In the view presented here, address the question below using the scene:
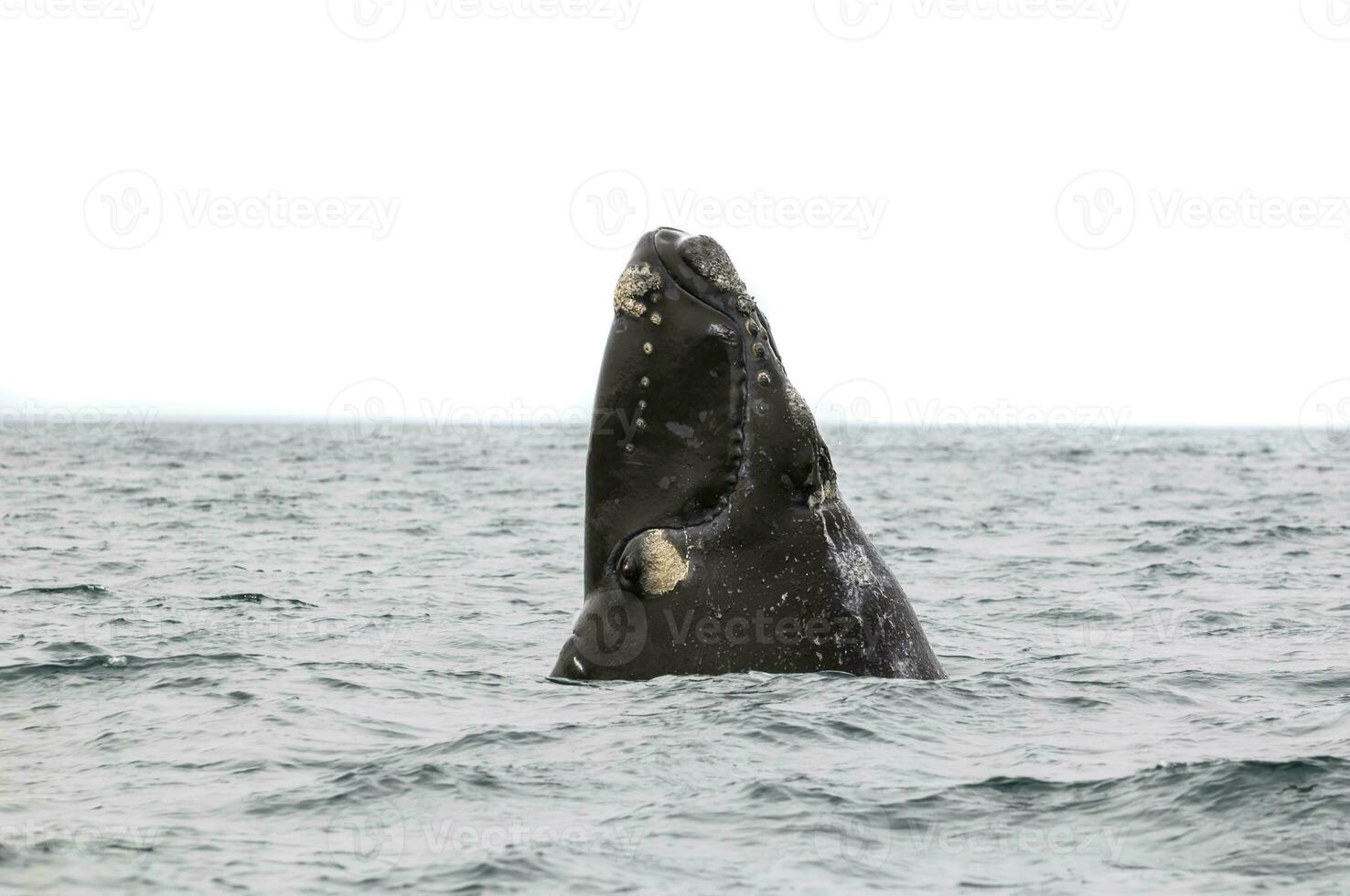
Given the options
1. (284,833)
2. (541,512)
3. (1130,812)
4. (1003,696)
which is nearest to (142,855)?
(284,833)

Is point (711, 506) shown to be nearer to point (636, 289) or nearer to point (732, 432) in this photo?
point (732, 432)

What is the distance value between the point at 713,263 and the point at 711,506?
1124 millimetres

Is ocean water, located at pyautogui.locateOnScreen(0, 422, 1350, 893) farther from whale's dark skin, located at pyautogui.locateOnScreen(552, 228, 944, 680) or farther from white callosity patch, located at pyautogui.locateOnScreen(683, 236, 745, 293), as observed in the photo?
white callosity patch, located at pyautogui.locateOnScreen(683, 236, 745, 293)

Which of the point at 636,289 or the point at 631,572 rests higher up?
the point at 636,289

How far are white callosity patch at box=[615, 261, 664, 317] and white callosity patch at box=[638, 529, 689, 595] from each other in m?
1.03

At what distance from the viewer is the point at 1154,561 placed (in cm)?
1655

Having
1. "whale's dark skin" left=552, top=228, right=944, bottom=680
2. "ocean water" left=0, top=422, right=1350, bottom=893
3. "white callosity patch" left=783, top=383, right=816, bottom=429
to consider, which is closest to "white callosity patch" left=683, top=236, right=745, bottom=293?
"whale's dark skin" left=552, top=228, right=944, bottom=680

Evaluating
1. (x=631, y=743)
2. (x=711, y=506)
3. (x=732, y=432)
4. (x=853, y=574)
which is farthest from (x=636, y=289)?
(x=631, y=743)

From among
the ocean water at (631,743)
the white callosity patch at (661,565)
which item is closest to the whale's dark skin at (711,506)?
the white callosity patch at (661,565)

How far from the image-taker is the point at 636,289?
270 inches

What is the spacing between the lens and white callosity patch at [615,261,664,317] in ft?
22.5

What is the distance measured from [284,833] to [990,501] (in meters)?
24.1

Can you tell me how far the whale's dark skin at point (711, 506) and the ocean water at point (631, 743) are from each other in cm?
19

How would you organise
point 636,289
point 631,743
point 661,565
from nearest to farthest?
1. point 631,743
2. point 661,565
3. point 636,289
